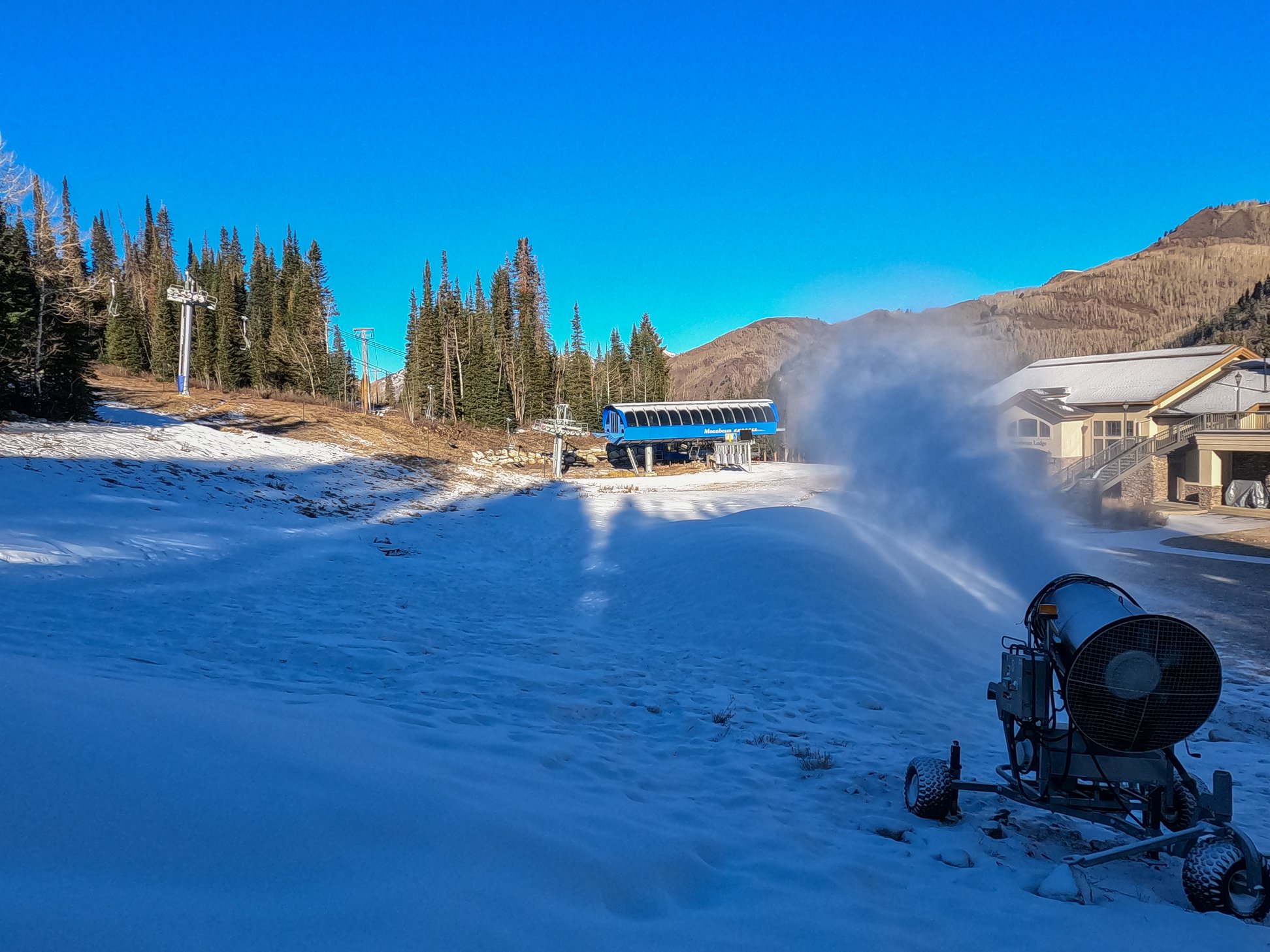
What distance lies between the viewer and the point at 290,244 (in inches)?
3415

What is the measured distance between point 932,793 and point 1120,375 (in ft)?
155

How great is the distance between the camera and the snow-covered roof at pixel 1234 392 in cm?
3551

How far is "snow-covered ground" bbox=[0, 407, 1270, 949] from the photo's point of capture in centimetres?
329

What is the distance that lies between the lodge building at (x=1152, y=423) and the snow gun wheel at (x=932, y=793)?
89.2 ft

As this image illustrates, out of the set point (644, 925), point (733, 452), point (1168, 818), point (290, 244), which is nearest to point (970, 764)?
point (1168, 818)

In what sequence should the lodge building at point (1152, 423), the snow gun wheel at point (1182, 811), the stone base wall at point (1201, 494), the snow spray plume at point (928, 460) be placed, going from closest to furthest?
the snow gun wheel at point (1182, 811)
the snow spray plume at point (928, 460)
the stone base wall at point (1201, 494)
the lodge building at point (1152, 423)

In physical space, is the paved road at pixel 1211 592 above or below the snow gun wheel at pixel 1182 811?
below

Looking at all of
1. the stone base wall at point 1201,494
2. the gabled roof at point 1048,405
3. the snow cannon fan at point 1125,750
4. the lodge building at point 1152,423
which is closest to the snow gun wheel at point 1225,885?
the snow cannon fan at point 1125,750

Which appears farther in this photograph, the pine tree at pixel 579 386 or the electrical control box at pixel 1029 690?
the pine tree at pixel 579 386

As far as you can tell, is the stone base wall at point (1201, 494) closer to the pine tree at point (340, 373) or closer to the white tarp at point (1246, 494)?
the white tarp at point (1246, 494)

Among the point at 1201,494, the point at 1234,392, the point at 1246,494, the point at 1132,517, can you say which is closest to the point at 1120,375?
the point at 1234,392

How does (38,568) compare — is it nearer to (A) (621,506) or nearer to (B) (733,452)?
(A) (621,506)

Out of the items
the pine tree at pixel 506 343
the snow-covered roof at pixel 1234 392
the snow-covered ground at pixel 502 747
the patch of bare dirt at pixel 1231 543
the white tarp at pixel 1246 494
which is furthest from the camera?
the pine tree at pixel 506 343

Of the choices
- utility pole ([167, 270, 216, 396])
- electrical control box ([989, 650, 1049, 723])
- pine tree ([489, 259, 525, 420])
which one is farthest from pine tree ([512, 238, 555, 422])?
electrical control box ([989, 650, 1049, 723])
